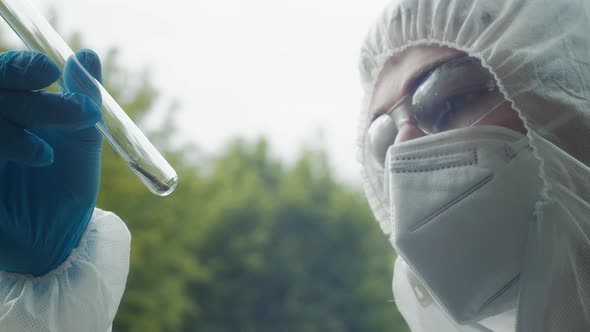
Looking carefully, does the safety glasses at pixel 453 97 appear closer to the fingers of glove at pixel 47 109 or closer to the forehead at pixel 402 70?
the forehead at pixel 402 70

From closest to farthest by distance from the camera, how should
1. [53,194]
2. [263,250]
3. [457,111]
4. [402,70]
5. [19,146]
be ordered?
[19,146], [53,194], [457,111], [402,70], [263,250]

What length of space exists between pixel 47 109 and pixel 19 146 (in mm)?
54

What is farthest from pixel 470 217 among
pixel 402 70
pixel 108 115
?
pixel 108 115

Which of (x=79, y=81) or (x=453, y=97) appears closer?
(x=79, y=81)

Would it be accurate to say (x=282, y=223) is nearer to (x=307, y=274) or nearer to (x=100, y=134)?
(x=307, y=274)

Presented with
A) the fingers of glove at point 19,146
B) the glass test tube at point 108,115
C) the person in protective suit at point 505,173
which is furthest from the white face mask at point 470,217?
the fingers of glove at point 19,146

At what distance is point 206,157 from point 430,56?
693cm

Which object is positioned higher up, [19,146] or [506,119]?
[19,146]

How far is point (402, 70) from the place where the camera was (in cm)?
105

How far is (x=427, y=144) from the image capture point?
2.99 ft

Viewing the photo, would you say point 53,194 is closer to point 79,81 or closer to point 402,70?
point 79,81

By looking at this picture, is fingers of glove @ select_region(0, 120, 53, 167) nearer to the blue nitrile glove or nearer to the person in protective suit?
the blue nitrile glove

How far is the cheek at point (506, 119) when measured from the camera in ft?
2.94

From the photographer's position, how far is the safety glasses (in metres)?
0.93
